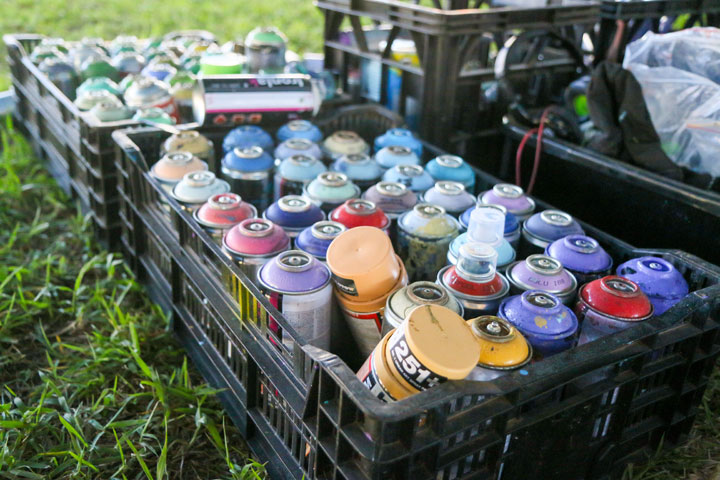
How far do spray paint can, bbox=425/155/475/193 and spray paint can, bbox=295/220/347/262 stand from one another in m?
0.62

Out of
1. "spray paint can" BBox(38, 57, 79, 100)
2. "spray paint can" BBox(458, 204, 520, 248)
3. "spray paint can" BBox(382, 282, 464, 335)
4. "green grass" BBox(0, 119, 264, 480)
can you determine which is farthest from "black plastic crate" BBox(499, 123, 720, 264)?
"spray paint can" BBox(38, 57, 79, 100)

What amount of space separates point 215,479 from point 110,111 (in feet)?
4.97

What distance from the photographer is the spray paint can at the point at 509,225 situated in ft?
6.29

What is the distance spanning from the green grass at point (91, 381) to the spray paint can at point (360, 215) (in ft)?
2.09

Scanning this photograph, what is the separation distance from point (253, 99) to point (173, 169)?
0.58 m

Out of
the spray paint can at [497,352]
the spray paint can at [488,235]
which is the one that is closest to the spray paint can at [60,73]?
the spray paint can at [488,235]

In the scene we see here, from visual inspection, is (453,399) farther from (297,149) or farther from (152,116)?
(152,116)

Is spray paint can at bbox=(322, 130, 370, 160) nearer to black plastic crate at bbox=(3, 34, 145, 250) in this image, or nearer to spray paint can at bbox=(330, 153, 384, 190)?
spray paint can at bbox=(330, 153, 384, 190)

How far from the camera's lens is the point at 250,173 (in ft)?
7.38

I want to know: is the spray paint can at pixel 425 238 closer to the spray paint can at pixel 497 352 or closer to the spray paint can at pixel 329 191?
the spray paint can at pixel 329 191

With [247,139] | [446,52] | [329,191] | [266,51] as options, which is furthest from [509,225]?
[266,51]

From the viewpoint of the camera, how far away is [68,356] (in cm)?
219

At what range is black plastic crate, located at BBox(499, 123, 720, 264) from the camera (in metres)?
2.12

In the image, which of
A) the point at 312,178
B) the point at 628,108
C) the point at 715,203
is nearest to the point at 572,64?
the point at 628,108
